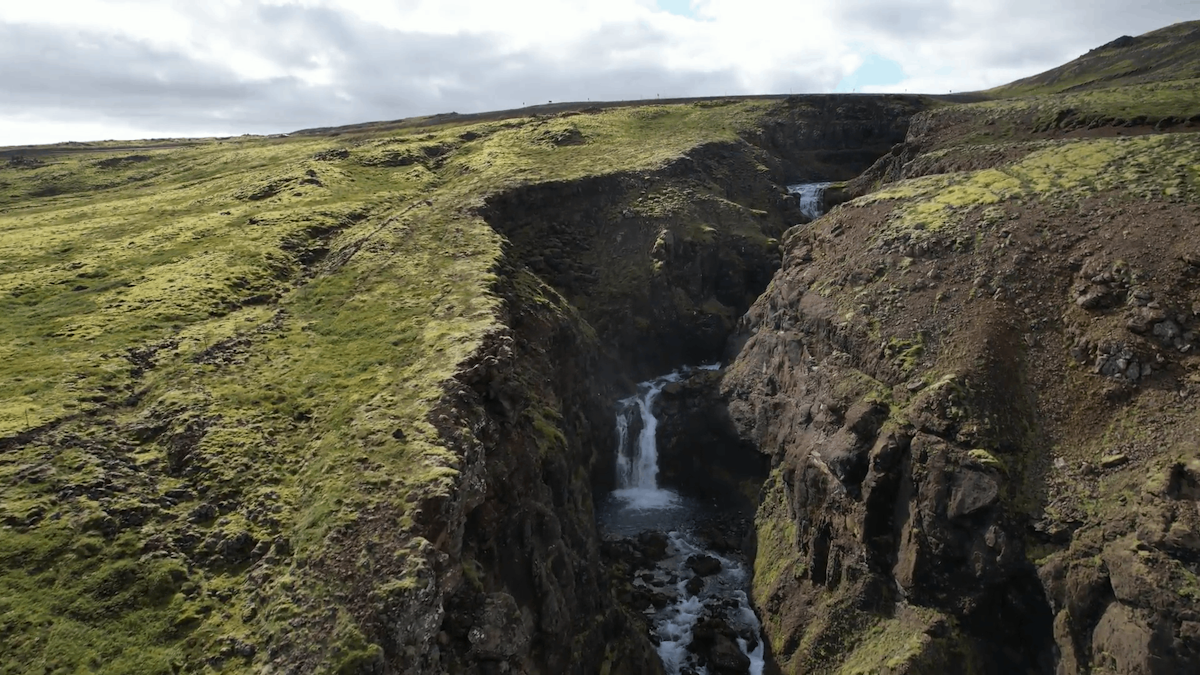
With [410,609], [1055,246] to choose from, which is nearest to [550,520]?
[410,609]

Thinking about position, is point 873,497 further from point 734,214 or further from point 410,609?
point 734,214

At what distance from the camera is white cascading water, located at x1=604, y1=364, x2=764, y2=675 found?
38.2m

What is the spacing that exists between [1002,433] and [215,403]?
39546mm

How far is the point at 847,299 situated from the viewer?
4309 cm

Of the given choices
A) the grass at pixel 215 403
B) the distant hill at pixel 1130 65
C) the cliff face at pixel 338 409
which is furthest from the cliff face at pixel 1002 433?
the distant hill at pixel 1130 65

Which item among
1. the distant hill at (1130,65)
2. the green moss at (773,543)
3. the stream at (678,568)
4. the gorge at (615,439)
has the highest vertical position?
the distant hill at (1130,65)

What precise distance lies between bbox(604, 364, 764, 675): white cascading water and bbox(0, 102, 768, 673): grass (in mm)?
14505

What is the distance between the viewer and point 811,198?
86.1 m

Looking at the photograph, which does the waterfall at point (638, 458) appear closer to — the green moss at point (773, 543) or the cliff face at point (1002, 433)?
the green moss at point (773, 543)

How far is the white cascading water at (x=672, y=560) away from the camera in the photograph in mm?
38156

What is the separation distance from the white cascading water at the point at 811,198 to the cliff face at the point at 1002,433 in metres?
36.0

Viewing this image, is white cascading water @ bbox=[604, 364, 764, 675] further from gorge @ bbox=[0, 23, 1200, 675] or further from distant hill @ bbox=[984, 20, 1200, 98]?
distant hill @ bbox=[984, 20, 1200, 98]

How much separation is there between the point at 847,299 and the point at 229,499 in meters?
37.8

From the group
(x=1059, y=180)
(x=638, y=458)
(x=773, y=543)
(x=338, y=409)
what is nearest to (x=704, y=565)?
(x=773, y=543)
